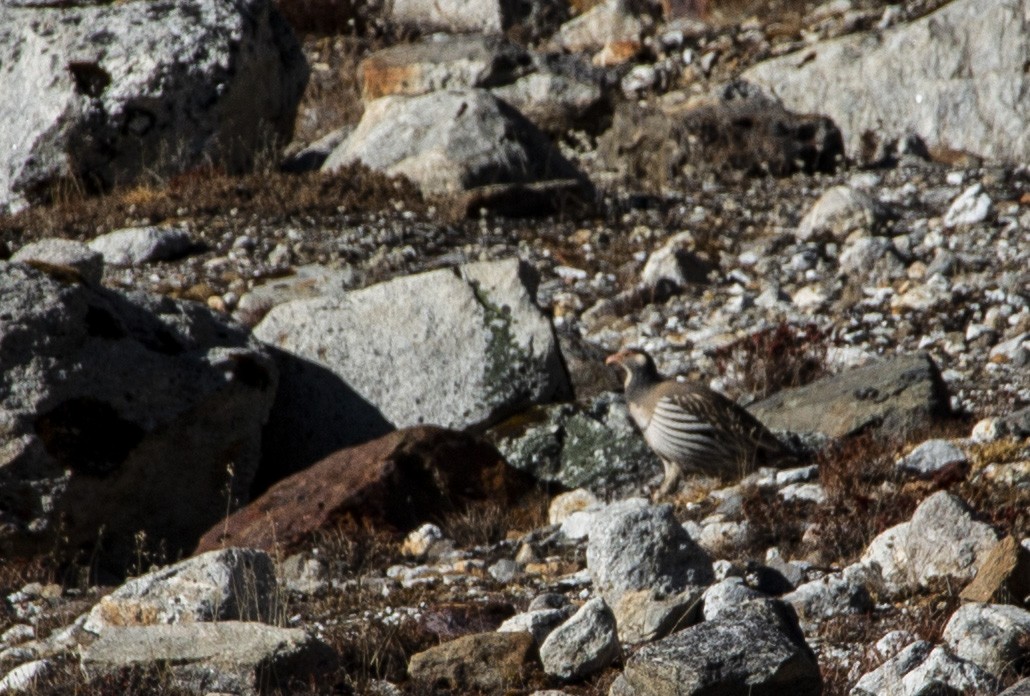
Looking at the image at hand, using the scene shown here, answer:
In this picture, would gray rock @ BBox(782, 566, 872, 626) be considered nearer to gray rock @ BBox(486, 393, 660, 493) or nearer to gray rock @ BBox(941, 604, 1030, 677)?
gray rock @ BBox(941, 604, 1030, 677)

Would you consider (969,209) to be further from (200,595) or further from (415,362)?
(200,595)

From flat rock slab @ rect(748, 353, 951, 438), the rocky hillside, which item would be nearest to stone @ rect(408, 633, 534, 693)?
the rocky hillside

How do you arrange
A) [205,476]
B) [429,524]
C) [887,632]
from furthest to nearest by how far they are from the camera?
[205,476] < [429,524] < [887,632]

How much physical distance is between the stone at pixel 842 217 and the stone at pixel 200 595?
8538 millimetres

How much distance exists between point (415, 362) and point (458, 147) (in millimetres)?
5504

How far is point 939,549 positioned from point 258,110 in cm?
1063

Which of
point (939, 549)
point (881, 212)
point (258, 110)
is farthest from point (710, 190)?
point (939, 549)

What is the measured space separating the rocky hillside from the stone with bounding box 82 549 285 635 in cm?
2

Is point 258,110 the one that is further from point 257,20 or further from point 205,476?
point 205,476

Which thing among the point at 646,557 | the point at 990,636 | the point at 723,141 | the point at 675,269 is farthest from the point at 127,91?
the point at 990,636

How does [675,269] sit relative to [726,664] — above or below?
below

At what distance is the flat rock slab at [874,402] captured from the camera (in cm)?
882

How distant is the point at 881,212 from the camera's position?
13805mm

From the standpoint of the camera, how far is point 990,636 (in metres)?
5.07
